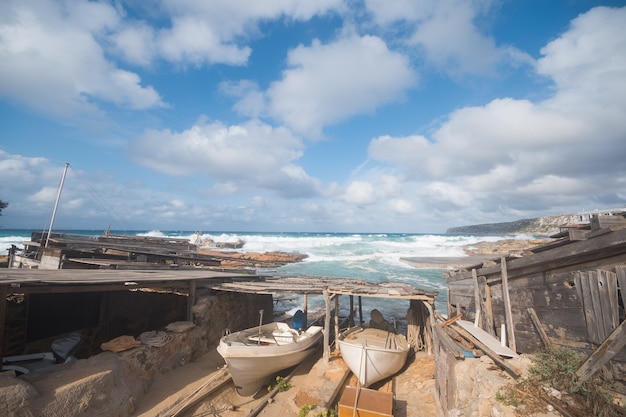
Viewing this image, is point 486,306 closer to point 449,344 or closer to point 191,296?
point 449,344

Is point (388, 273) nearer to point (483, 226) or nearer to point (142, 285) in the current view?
point (142, 285)

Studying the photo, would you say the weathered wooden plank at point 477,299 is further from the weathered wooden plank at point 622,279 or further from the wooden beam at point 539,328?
the weathered wooden plank at point 622,279

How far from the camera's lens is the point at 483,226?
14700 cm

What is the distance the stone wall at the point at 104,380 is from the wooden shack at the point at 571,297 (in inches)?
428

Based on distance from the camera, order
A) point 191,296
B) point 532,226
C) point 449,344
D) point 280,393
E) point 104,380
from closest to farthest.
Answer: point 449,344, point 104,380, point 280,393, point 191,296, point 532,226

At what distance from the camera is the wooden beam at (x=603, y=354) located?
4809 mm

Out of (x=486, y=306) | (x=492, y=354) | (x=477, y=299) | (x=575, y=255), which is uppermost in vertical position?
(x=575, y=255)

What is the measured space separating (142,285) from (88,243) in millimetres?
10281

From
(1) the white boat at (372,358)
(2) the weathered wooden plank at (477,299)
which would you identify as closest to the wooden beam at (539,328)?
(2) the weathered wooden plank at (477,299)

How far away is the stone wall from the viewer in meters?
6.89

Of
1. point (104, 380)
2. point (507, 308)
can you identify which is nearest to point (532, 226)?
point (507, 308)

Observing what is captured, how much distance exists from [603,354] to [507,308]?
2.41m

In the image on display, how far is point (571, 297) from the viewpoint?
5.80 meters

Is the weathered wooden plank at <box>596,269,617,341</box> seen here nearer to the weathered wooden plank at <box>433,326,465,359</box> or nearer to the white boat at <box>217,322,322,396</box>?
the weathered wooden plank at <box>433,326,465,359</box>
